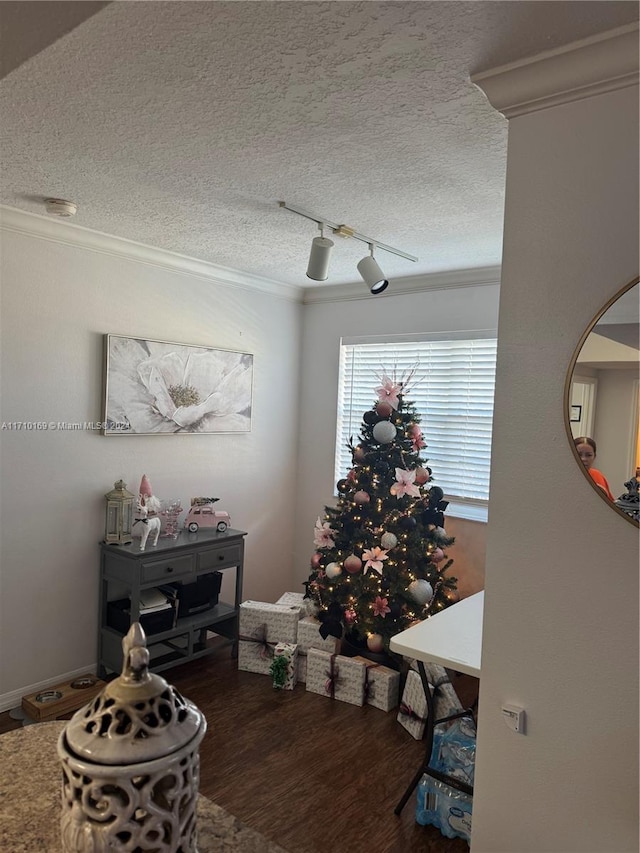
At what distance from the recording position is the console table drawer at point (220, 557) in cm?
366

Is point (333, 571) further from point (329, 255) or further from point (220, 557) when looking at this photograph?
point (329, 255)

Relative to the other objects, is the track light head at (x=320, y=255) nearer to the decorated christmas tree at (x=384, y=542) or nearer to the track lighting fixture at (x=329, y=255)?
the track lighting fixture at (x=329, y=255)

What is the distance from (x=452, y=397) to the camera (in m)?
4.06

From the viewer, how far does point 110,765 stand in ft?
2.34

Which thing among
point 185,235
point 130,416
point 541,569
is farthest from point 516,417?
point 130,416

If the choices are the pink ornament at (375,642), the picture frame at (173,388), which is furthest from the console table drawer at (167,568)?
the pink ornament at (375,642)

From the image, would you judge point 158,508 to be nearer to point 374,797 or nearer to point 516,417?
point 374,797

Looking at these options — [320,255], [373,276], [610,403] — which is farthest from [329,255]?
[610,403]

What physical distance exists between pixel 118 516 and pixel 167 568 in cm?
41

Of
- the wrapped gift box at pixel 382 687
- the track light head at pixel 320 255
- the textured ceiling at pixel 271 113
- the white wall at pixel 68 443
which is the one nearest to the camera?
the textured ceiling at pixel 271 113

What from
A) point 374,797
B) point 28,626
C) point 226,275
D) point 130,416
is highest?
point 226,275

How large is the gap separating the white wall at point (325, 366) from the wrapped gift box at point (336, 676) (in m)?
1.26

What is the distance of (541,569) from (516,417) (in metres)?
0.41

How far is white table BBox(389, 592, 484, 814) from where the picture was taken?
212 centimetres
